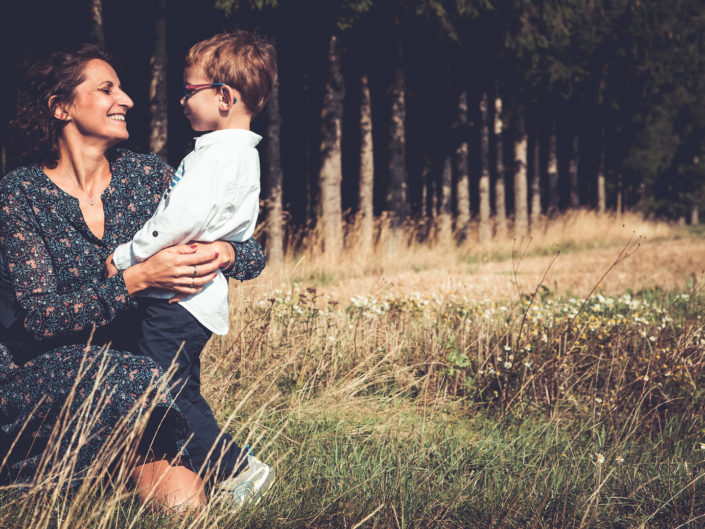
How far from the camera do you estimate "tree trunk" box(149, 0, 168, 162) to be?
26.8 ft

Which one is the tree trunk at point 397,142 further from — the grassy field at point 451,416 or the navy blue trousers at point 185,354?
the navy blue trousers at point 185,354

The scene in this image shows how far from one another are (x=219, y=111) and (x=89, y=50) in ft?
1.95

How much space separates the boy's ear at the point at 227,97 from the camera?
97.4 inches

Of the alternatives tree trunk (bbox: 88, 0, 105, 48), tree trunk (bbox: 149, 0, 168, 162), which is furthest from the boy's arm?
tree trunk (bbox: 149, 0, 168, 162)

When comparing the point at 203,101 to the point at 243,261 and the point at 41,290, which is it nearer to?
the point at 243,261

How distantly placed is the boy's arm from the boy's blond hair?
1.22 ft

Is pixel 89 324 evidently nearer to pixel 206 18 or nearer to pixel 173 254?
pixel 173 254

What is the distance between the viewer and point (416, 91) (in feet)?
48.0

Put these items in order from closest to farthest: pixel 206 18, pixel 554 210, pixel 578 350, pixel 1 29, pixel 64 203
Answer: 1. pixel 64 203
2. pixel 578 350
3. pixel 1 29
4. pixel 206 18
5. pixel 554 210

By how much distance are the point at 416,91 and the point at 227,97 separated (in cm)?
1273

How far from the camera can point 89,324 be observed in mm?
2232

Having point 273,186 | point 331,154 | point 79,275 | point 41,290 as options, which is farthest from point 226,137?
point 331,154

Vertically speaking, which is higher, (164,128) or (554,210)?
(164,128)

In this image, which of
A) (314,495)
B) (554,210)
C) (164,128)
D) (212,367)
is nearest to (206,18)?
(164,128)
